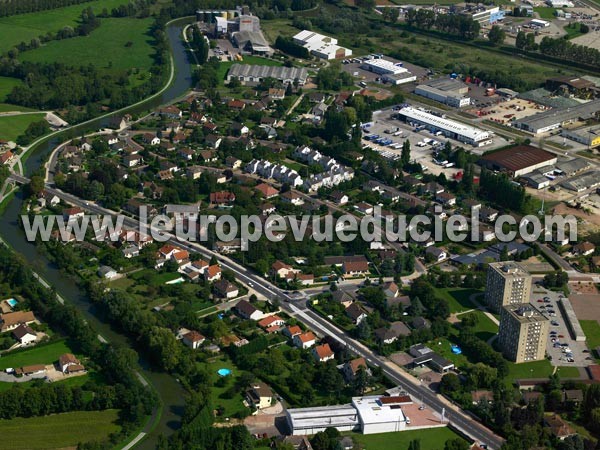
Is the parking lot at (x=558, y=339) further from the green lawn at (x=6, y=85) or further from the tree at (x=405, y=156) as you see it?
the green lawn at (x=6, y=85)

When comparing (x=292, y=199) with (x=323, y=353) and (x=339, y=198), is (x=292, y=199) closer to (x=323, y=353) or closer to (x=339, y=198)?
(x=339, y=198)

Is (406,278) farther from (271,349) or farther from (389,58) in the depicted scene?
(389,58)

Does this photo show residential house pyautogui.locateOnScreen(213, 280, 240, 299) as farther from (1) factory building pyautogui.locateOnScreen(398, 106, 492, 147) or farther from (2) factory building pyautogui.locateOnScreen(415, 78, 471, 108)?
(2) factory building pyautogui.locateOnScreen(415, 78, 471, 108)

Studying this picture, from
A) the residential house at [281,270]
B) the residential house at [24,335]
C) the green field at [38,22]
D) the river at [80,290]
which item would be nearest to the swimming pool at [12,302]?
the river at [80,290]

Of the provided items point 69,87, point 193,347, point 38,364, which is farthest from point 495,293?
point 69,87

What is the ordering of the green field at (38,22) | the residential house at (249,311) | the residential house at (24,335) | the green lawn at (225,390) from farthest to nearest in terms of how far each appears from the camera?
the green field at (38,22) → the residential house at (249,311) → the residential house at (24,335) → the green lawn at (225,390)

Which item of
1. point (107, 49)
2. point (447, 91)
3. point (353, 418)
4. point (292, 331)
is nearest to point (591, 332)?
point (353, 418)

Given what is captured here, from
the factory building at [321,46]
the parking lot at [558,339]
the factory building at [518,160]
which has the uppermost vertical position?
the factory building at [321,46]
